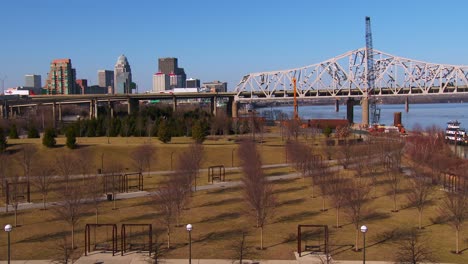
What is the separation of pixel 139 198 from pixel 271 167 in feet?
46.6

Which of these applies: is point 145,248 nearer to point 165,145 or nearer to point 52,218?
point 52,218

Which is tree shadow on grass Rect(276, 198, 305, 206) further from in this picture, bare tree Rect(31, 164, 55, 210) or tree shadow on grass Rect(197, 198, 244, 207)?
bare tree Rect(31, 164, 55, 210)

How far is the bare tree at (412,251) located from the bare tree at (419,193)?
2011mm

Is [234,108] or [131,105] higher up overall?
[131,105]

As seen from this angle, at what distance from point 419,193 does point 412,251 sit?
29.3 feet

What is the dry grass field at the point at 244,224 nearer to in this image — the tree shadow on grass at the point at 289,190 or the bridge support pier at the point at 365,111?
the tree shadow on grass at the point at 289,190

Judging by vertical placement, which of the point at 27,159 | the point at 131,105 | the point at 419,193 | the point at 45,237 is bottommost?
the point at 45,237

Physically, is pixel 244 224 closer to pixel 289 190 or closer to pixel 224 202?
pixel 224 202

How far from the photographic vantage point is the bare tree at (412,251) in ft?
47.8

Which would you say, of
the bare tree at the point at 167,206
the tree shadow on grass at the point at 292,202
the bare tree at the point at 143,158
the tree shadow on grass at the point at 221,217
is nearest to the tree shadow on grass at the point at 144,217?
the bare tree at the point at 167,206

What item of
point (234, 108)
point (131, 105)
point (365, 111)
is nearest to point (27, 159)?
point (131, 105)

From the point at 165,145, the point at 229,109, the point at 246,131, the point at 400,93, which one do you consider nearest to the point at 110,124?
the point at 165,145

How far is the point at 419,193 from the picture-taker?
22766 mm

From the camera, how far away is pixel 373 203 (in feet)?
80.1
